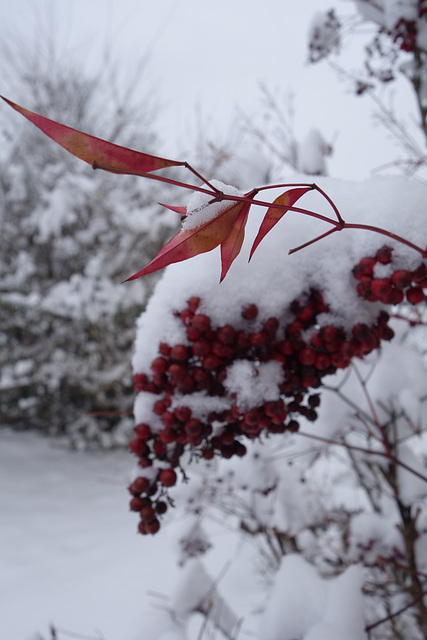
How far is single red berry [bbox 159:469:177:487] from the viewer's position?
1.55 feet

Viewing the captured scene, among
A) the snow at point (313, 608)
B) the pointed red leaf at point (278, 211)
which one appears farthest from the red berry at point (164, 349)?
the snow at point (313, 608)

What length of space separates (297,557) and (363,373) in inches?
17.5

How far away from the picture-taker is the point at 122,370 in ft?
9.48

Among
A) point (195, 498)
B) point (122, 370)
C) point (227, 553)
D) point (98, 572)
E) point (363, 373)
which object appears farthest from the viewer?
point (122, 370)

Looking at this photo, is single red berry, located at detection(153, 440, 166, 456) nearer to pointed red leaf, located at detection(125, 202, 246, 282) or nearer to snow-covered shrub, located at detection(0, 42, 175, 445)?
pointed red leaf, located at detection(125, 202, 246, 282)

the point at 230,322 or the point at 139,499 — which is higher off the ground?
the point at 230,322

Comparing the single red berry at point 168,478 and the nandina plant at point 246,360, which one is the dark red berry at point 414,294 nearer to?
the nandina plant at point 246,360

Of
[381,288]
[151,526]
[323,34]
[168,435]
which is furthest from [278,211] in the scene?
[323,34]

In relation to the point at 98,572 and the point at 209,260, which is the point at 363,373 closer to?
the point at 209,260

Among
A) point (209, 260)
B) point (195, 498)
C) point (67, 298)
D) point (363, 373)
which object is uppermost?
point (67, 298)

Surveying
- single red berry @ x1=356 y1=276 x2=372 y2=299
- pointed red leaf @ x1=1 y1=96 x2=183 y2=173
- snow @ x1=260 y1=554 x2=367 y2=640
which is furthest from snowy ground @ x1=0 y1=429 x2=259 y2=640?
pointed red leaf @ x1=1 y1=96 x2=183 y2=173

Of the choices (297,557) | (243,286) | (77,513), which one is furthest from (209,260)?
(77,513)

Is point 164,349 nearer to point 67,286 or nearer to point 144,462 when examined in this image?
point 144,462

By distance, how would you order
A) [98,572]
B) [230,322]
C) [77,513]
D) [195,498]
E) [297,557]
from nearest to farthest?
[230,322], [297,557], [195,498], [98,572], [77,513]
